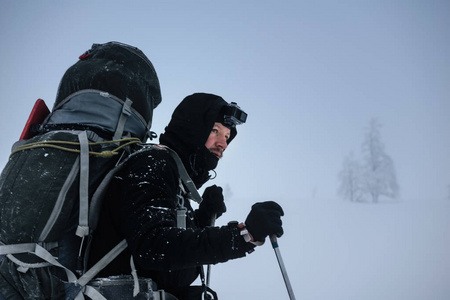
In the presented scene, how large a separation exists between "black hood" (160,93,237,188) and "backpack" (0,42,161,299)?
57cm

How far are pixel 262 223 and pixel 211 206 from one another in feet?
4.96

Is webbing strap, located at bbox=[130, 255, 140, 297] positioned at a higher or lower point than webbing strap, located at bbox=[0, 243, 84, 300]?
lower

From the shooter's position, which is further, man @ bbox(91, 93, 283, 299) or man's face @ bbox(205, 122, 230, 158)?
man's face @ bbox(205, 122, 230, 158)

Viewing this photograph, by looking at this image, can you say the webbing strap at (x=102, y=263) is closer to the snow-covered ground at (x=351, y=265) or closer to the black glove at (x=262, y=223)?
the black glove at (x=262, y=223)

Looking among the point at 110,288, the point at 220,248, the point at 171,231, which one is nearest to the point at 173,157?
A: the point at 171,231

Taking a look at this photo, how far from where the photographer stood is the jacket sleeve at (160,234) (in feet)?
5.47

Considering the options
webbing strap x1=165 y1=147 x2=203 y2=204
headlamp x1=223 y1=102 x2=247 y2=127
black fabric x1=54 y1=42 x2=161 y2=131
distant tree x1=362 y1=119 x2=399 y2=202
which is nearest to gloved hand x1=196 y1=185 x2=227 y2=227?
webbing strap x1=165 y1=147 x2=203 y2=204

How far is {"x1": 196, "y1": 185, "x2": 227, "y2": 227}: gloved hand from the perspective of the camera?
3.17 m

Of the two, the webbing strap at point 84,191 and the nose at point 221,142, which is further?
the nose at point 221,142

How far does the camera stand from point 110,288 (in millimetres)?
1882

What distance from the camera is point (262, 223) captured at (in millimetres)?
1734

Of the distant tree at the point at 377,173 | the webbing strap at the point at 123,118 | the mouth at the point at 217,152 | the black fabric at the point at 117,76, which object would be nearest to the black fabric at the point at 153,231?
the webbing strap at the point at 123,118

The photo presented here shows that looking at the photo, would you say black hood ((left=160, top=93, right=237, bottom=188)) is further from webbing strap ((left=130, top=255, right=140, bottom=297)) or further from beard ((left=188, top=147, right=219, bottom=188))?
webbing strap ((left=130, top=255, right=140, bottom=297))

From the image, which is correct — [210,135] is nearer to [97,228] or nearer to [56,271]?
[97,228]
